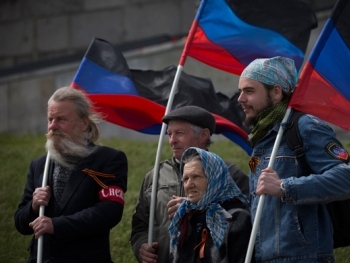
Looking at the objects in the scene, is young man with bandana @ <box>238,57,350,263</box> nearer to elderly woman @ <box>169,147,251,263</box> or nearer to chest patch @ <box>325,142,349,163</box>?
chest patch @ <box>325,142,349,163</box>

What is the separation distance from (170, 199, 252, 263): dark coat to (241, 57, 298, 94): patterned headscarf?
70cm

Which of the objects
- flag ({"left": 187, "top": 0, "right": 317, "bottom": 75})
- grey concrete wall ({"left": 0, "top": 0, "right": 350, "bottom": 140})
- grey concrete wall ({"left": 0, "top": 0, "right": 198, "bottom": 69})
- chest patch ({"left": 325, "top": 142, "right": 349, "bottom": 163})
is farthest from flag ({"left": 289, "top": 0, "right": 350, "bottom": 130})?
grey concrete wall ({"left": 0, "top": 0, "right": 198, "bottom": 69})

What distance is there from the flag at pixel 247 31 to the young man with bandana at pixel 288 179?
5.35ft

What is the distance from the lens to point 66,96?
6.24 m

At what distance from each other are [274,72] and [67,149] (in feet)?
4.71

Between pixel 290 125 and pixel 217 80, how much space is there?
8206 millimetres

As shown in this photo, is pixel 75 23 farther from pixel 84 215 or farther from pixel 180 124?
pixel 84 215

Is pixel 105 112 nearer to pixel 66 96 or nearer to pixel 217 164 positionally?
pixel 66 96

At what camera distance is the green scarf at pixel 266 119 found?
17.8 ft

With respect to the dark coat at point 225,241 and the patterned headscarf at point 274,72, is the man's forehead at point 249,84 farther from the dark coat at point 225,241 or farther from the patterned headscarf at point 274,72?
the dark coat at point 225,241

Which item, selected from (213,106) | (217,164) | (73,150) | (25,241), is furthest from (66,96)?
(25,241)

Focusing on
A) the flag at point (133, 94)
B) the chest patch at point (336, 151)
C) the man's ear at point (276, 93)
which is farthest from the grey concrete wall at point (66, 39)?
the chest patch at point (336, 151)

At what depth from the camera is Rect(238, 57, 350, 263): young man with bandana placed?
5.10 meters

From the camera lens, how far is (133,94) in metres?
7.26
